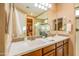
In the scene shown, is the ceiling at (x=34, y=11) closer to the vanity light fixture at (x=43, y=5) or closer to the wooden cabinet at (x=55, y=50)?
the vanity light fixture at (x=43, y=5)

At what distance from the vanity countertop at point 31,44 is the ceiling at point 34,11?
0.92 feet

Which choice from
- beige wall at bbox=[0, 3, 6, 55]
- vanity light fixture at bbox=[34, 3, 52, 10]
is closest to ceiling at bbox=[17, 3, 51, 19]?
vanity light fixture at bbox=[34, 3, 52, 10]

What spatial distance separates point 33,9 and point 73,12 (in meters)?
0.47

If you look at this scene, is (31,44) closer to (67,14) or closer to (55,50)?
(55,50)

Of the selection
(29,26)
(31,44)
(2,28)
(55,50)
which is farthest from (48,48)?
(2,28)

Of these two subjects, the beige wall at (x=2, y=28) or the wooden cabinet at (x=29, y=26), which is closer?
the beige wall at (x=2, y=28)

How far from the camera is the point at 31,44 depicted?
1341 millimetres

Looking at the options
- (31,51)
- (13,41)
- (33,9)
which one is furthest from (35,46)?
(33,9)

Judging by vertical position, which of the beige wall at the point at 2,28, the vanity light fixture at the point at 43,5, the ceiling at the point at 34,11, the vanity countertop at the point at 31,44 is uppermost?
the vanity light fixture at the point at 43,5

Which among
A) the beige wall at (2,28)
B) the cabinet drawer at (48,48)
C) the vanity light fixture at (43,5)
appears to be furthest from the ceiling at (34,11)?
the cabinet drawer at (48,48)

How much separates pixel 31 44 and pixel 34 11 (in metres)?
0.39

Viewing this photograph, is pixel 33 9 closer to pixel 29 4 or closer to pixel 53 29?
pixel 29 4

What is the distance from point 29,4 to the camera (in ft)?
4.36

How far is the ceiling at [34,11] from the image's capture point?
1.32 metres
